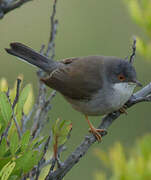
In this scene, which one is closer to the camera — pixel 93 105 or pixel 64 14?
pixel 93 105

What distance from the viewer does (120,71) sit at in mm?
4066

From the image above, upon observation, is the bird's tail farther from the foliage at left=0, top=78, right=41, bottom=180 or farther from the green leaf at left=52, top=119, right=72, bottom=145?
the green leaf at left=52, top=119, right=72, bottom=145

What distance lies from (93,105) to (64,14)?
764 cm

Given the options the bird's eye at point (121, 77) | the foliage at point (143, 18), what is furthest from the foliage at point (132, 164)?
the foliage at point (143, 18)

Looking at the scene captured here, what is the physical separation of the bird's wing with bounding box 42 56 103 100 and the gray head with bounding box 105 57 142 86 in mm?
112

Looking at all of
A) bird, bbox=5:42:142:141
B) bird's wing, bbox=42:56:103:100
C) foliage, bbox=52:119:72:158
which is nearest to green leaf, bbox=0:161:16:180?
foliage, bbox=52:119:72:158

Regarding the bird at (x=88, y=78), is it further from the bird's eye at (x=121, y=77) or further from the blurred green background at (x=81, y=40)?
the blurred green background at (x=81, y=40)

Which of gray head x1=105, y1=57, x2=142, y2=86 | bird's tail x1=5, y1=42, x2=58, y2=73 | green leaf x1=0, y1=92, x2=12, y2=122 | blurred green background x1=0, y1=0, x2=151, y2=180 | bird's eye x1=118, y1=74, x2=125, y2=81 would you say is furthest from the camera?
blurred green background x1=0, y1=0, x2=151, y2=180

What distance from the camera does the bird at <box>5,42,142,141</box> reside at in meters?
4.07

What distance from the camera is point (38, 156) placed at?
7.52 ft

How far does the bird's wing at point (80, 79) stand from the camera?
4227 millimetres

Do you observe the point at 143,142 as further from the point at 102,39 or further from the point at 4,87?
the point at 102,39

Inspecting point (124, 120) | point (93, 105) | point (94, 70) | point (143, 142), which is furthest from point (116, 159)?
point (124, 120)

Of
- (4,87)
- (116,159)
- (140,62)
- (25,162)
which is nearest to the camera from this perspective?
(25,162)
